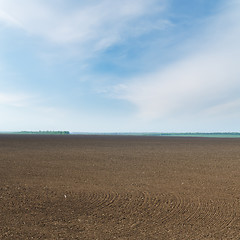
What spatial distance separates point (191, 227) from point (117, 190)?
4.01m

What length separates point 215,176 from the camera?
12.4 m

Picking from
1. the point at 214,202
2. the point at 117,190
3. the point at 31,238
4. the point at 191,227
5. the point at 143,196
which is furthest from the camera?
the point at 117,190

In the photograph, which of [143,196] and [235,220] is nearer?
[235,220]

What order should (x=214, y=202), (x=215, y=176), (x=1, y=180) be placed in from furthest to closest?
(x=215, y=176) → (x=1, y=180) → (x=214, y=202)

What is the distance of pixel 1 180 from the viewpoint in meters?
10.9

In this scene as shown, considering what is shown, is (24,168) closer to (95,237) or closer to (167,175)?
(167,175)

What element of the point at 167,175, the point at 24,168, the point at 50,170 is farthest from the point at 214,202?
the point at 24,168

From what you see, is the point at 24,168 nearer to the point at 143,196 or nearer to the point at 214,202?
the point at 143,196

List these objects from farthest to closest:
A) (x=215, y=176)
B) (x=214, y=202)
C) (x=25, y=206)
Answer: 1. (x=215, y=176)
2. (x=214, y=202)
3. (x=25, y=206)

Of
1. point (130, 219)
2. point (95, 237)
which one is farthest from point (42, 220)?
point (130, 219)

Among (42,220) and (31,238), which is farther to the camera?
(42,220)

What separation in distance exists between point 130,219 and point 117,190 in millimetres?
2959

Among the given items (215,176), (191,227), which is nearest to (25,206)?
(191,227)

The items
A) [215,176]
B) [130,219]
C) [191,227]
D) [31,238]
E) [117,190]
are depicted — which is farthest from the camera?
[215,176]
